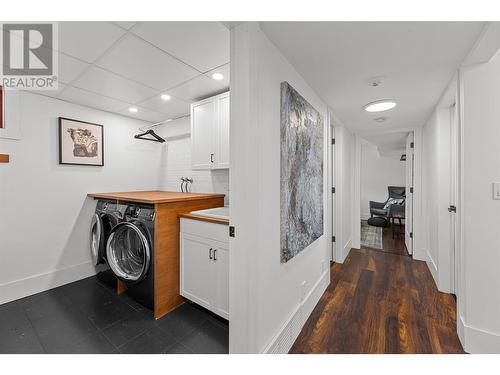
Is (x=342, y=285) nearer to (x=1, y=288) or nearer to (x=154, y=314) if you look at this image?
(x=154, y=314)

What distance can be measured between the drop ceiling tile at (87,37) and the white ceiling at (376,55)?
0.96 meters

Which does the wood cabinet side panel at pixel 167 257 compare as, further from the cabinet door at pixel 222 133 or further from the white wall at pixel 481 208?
the white wall at pixel 481 208

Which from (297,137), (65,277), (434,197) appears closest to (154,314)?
(65,277)

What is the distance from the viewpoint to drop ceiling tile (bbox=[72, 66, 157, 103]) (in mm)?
1877

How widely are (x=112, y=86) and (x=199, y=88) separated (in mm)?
844

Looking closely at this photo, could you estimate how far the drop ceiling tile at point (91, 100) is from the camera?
88.4 inches

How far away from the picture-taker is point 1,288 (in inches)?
81.4

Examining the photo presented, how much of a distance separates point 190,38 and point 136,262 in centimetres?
206

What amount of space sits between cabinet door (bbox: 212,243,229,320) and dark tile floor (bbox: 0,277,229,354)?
7.6 inches

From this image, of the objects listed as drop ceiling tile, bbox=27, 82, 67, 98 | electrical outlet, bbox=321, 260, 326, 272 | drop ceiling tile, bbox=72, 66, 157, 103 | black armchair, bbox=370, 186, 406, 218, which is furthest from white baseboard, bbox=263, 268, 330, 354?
black armchair, bbox=370, 186, 406, 218

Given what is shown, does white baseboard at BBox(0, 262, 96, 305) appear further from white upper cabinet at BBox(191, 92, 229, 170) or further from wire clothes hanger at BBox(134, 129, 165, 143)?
white upper cabinet at BBox(191, 92, 229, 170)

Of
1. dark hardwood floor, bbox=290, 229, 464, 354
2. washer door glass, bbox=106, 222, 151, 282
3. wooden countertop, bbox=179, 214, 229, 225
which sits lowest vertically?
dark hardwood floor, bbox=290, 229, 464, 354

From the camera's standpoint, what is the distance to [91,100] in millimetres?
2455

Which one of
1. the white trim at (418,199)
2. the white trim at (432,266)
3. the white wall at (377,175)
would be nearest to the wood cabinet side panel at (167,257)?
the white trim at (432,266)
